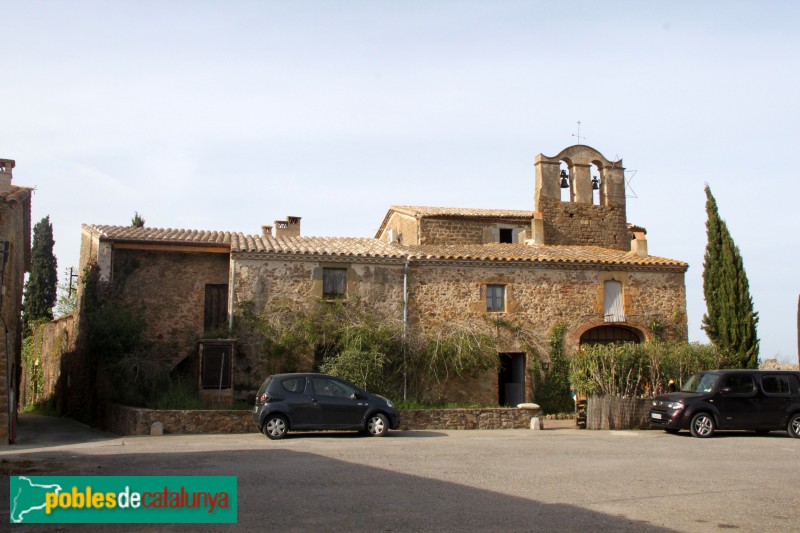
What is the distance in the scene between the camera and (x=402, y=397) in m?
20.7

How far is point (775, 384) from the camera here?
1688cm

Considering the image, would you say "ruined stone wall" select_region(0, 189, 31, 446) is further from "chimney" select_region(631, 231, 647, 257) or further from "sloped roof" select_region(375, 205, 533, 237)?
"chimney" select_region(631, 231, 647, 257)

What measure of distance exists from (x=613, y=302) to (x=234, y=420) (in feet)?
40.8

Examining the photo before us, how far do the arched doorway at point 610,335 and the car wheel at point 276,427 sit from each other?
1113 cm

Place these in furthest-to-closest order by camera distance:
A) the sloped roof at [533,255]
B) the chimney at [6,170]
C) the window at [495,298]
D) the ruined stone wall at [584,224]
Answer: the ruined stone wall at [584,224] < the window at [495,298] < the sloped roof at [533,255] < the chimney at [6,170]

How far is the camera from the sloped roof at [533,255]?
2217 centimetres

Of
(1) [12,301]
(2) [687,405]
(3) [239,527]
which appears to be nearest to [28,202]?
(1) [12,301]

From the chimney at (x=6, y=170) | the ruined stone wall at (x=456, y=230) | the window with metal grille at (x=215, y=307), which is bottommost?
the window with metal grille at (x=215, y=307)

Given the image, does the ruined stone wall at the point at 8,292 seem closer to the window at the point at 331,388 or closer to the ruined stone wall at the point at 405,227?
the window at the point at 331,388

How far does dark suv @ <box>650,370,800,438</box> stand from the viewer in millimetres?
16391

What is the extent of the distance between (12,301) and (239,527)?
14.5 meters

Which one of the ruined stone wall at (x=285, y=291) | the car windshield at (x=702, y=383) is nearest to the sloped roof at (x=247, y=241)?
the ruined stone wall at (x=285, y=291)

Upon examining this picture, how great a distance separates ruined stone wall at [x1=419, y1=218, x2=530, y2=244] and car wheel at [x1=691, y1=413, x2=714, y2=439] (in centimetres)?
1163

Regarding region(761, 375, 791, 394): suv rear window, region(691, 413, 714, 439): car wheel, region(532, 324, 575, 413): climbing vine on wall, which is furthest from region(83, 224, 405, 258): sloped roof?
region(761, 375, 791, 394): suv rear window
